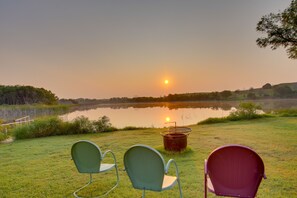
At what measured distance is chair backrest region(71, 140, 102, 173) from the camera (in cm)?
281

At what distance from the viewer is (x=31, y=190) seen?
11.5 ft

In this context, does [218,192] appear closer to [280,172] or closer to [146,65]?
[280,172]

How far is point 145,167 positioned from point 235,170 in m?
0.89

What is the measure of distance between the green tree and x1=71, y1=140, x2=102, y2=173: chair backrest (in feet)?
38.7

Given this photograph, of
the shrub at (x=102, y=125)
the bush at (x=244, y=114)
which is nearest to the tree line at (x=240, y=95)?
the bush at (x=244, y=114)

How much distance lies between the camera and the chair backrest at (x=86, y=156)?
9.23 ft

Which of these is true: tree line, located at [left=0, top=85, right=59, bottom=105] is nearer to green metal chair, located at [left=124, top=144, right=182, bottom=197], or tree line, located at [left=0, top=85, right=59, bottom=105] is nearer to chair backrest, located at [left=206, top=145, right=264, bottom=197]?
green metal chair, located at [left=124, top=144, right=182, bottom=197]

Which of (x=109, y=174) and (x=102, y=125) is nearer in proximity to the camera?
(x=109, y=174)

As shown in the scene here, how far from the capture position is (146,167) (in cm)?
224

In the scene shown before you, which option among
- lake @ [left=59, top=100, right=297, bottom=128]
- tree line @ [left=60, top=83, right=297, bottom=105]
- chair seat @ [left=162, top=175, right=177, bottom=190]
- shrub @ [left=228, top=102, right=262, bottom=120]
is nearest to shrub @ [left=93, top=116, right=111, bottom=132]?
lake @ [left=59, top=100, right=297, bottom=128]

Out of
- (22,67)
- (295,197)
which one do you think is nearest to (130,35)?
(22,67)

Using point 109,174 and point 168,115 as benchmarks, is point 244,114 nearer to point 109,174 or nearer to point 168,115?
point 168,115

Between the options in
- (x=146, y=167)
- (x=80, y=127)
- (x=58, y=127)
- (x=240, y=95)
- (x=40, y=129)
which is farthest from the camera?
(x=240, y=95)

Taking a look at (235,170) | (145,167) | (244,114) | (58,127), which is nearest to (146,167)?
(145,167)
